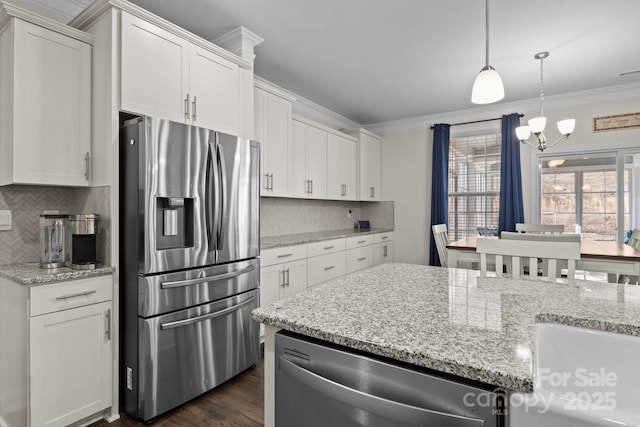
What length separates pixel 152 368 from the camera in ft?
6.14

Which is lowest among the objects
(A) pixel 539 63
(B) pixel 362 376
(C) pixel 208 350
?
(C) pixel 208 350

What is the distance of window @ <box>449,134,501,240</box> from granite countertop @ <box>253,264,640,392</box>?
375 centimetres

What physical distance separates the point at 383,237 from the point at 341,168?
4.33 ft

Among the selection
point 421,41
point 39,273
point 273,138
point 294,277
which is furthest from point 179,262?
point 421,41

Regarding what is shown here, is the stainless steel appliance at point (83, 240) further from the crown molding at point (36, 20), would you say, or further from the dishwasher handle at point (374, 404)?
the dishwasher handle at point (374, 404)

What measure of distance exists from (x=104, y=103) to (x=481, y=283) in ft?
7.18

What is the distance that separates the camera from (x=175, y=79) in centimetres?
219

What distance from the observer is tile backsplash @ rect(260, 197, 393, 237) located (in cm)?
388

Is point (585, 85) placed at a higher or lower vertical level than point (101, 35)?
higher

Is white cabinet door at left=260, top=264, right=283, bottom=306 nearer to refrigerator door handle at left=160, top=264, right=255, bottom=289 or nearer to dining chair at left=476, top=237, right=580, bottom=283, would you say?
refrigerator door handle at left=160, top=264, right=255, bottom=289

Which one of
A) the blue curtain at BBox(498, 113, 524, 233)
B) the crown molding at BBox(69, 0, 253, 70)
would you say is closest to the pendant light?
the crown molding at BBox(69, 0, 253, 70)

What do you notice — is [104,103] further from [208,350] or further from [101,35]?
[208,350]

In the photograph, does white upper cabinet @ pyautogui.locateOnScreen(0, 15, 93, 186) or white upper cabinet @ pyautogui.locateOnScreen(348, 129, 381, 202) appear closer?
white upper cabinet @ pyautogui.locateOnScreen(0, 15, 93, 186)

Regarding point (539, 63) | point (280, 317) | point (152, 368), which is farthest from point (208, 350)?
point (539, 63)
